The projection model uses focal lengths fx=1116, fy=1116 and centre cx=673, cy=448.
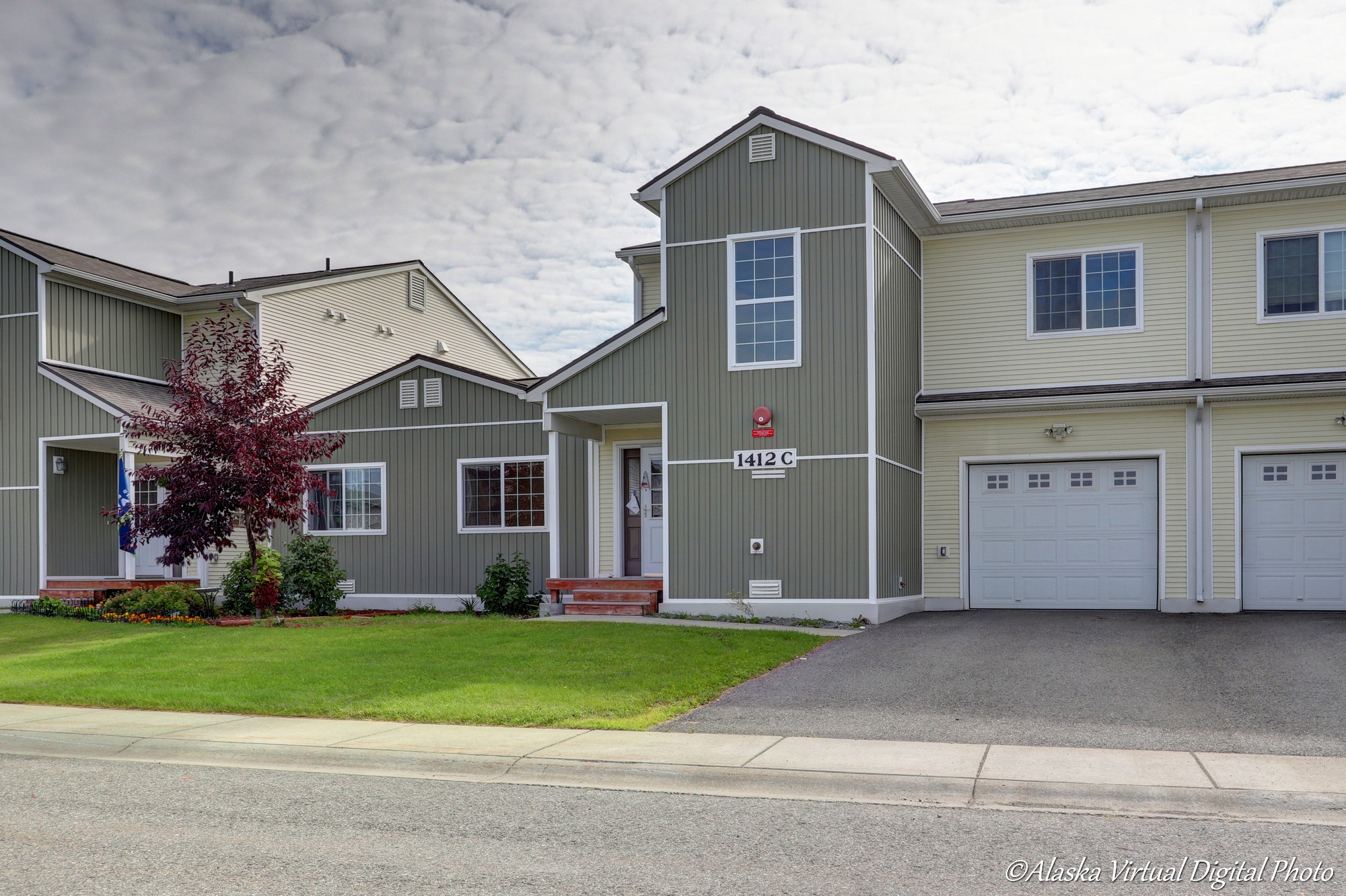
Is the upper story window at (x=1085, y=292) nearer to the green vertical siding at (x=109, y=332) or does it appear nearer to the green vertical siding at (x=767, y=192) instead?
the green vertical siding at (x=767, y=192)

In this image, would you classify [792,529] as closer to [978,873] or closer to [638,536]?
[638,536]

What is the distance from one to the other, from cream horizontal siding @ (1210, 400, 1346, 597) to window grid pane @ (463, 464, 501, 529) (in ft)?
38.7

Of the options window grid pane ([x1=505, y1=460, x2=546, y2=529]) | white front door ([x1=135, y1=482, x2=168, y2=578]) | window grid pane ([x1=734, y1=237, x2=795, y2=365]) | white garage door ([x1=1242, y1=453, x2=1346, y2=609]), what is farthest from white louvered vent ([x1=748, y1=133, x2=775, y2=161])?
white front door ([x1=135, y1=482, x2=168, y2=578])

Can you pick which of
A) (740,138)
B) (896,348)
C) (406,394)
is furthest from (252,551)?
(896,348)

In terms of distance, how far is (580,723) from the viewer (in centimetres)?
913

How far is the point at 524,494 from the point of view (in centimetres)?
1991

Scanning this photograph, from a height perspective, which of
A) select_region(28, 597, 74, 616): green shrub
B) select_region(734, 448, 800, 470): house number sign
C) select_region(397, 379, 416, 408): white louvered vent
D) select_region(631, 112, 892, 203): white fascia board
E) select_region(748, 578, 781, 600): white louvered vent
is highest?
select_region(631, 112, 892, 203): white fascia board

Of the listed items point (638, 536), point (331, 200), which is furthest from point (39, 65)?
point (638, 536)

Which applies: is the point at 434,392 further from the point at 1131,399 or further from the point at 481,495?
the point at 1131,399

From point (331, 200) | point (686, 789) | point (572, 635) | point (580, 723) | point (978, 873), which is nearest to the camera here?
point (978, 873)

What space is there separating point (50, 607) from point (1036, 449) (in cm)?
1744

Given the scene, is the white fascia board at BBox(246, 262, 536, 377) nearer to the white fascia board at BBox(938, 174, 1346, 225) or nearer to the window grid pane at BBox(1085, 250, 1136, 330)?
the white fascia board at BBox(938, 174, 1346, 225)

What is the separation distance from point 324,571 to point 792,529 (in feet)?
27.5

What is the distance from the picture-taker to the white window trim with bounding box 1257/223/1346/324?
55.4 ft
